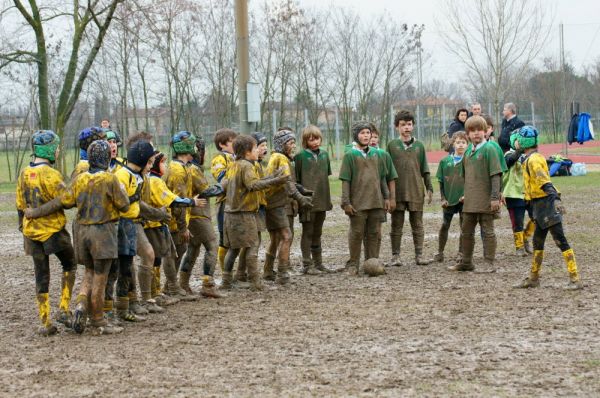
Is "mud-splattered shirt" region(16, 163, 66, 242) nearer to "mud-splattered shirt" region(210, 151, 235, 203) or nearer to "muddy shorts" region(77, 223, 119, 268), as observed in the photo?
"muddy shorts" region(77, 223, 119, 268)

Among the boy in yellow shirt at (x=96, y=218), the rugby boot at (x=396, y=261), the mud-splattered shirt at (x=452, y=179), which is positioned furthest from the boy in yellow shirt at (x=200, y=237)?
the mud-splattered shirt at (x=452, y=179)

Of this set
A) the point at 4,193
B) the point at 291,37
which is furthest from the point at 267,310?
the point at 291,37

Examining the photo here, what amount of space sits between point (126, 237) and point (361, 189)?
3.49 m

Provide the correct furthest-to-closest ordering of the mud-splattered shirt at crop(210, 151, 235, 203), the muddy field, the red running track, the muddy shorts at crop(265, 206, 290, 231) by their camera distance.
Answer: the red running track < the muddy shorts at crop(265, 206, 290, 231) < the mud-splattered shirt at crop(210, 151, 235, 203) < the muddy field

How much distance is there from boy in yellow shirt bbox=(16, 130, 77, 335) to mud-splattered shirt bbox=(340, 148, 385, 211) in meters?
3.75

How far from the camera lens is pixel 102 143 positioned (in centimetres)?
780

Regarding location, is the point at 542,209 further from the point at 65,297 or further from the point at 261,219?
the point at 65,297

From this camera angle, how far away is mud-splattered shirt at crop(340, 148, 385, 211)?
1071 centimetres

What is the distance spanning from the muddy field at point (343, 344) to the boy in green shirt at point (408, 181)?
95 centimetres

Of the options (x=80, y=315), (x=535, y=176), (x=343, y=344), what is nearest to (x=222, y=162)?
(x=80, y=315)

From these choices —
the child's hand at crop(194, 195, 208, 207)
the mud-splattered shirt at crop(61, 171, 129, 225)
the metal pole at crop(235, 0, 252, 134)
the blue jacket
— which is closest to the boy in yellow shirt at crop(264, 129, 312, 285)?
the child's hand at crop(194, 195, 208, 207)

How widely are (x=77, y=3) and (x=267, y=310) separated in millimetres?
24316

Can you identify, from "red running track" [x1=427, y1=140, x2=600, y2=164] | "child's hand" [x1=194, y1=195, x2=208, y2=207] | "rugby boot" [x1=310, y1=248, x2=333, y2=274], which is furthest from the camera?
"red running track" [x1=427, y1=140, x2=600, y2=164]

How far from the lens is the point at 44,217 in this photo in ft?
25.9
